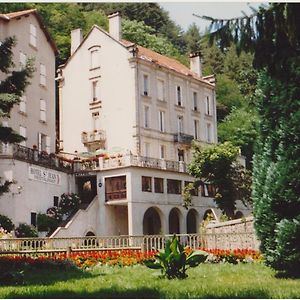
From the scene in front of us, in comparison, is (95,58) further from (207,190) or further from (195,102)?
(207,190)

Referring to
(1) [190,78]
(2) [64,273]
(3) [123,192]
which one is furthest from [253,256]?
(1) [190,78]

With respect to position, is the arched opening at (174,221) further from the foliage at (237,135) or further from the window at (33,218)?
the window at (33,218)

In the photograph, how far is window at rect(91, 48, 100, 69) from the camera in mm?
24205

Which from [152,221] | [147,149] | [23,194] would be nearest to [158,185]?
[147,149]

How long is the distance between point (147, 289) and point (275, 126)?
140 inches

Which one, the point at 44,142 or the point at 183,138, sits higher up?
the point at 183,138

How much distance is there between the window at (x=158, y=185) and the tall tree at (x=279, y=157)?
1949cm

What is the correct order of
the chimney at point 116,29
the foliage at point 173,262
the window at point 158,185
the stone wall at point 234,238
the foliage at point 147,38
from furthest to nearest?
the window at point 158,185 < the chimney at point 116,29 < the foliage at point 147,38 < the stone wall at point 234,238 < the foliage at point 173,262

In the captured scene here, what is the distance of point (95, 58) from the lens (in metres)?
25.6

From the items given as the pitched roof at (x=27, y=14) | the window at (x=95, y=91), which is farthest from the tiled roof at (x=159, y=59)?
the pitched roof at (x=27, y=14)

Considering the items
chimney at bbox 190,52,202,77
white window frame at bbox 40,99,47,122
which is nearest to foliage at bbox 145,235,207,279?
white window frame at bbox 40,99,47,122

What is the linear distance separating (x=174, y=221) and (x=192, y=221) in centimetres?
119

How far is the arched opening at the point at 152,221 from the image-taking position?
3005cm

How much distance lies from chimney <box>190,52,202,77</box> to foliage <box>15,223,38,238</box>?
969 centimetres
